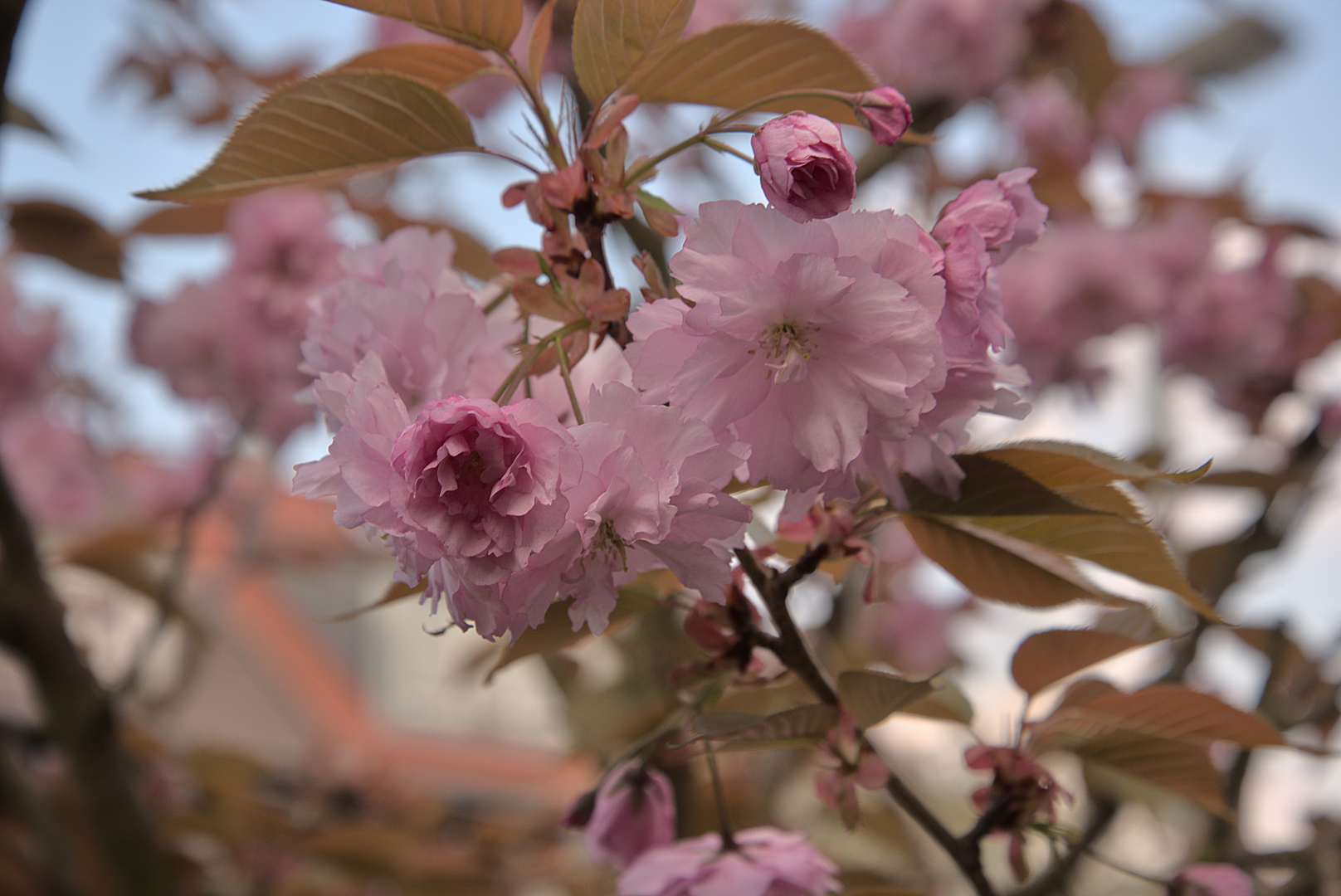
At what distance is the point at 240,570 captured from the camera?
71.1 inches

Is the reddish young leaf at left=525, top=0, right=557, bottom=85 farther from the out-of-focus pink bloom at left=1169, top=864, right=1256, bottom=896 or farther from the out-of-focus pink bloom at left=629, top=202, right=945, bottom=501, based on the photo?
the out-of-focus pink bloom at left=1169, top=864, right=1256, bottom=896

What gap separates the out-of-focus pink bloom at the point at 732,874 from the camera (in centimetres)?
42

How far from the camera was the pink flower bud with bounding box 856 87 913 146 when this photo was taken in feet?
1.14

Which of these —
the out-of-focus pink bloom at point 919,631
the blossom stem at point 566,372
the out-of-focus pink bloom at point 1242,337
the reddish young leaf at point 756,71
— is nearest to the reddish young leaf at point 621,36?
the reddish young leaf at point 756,71

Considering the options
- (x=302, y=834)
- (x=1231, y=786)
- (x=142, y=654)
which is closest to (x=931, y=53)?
(x=1231, y=786)

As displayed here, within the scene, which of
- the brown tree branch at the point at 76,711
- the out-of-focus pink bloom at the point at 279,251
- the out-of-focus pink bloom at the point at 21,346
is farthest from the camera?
the out-of-focus pink bloom at the point at 21,346

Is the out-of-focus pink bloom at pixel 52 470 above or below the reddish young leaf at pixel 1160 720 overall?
above

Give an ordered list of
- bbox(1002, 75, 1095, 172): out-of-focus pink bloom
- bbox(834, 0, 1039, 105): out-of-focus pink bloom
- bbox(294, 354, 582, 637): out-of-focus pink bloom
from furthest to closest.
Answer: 1. bbox(1002, 75, 1095, 172): out-of-focus pink bloom
2. bbox(834, 0, 1039, 105): out-of-focus pink bloom
3. bbox(294, 354, 582, 637): out-of-focus pink bloom

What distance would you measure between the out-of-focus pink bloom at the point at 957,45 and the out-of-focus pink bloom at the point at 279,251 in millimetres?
683

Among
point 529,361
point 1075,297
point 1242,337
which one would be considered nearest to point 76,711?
point 529,361

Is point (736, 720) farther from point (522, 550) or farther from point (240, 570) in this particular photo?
point (240, 570)

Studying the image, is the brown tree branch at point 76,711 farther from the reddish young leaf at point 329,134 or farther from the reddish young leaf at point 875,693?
the reddish young leaf at point 875,693

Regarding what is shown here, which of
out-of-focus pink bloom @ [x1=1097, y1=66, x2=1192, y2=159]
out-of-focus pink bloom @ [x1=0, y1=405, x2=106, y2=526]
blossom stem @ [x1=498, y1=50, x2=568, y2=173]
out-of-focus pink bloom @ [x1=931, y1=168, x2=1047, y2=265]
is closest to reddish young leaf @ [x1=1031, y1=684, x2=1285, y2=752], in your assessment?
out-of-focus pink bloom @ [x1=931, y1=168, x2=1047, y2=265]

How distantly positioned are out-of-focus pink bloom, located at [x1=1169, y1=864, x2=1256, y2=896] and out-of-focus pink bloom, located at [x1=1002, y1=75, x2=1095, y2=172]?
1.16 meters
